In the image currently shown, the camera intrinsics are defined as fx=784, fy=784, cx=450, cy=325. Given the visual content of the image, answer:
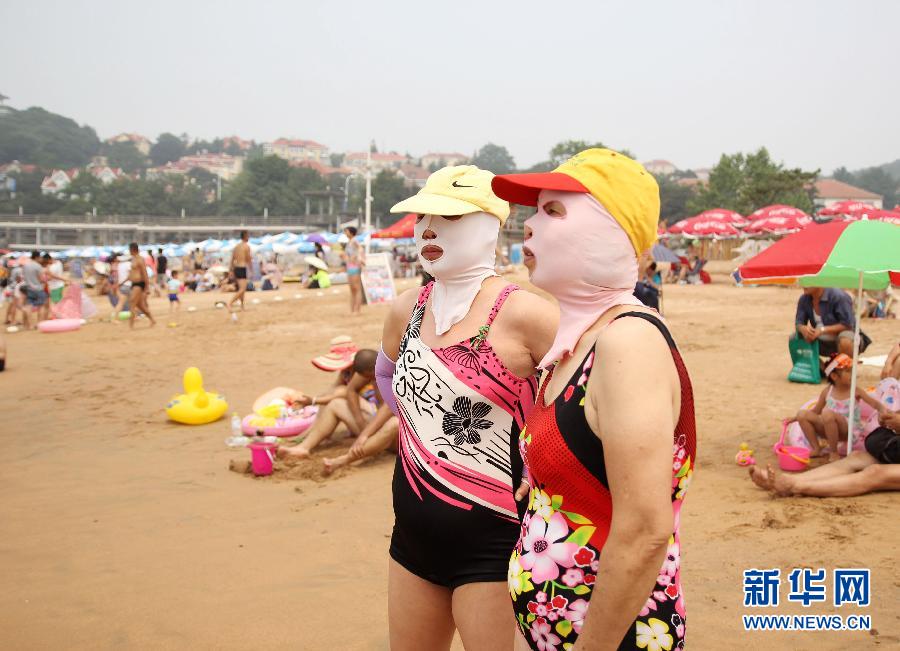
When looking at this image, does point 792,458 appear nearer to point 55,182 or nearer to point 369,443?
point 369,443

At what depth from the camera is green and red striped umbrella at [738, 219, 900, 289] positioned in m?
5.60

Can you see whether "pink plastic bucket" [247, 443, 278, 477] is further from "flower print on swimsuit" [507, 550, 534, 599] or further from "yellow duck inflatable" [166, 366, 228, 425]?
"flower print on swimsuit" [507, 550, 534, 599]

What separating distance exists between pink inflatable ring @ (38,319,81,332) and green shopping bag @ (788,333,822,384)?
1566cm

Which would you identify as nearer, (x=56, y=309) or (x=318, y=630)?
(x=318, y=630)

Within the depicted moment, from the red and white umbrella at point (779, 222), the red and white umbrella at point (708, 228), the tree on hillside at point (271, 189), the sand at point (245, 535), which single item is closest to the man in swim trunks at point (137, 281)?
the sand at point (245, 535)

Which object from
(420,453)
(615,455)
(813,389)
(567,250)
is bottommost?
(813,389)

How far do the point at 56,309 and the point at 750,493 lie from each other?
19.3 m

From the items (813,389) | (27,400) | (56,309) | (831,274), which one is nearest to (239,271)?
(56,309)

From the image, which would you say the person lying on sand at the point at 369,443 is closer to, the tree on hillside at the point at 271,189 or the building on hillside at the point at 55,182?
the tree on hillside at the point at 271,189

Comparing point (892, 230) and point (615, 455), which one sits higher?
point (892, 230)

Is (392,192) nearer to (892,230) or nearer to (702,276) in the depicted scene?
(702,276)

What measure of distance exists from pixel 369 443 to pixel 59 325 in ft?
47.8

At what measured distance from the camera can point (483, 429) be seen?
2336 mm

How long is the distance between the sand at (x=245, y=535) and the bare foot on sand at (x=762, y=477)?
10 centimetres
